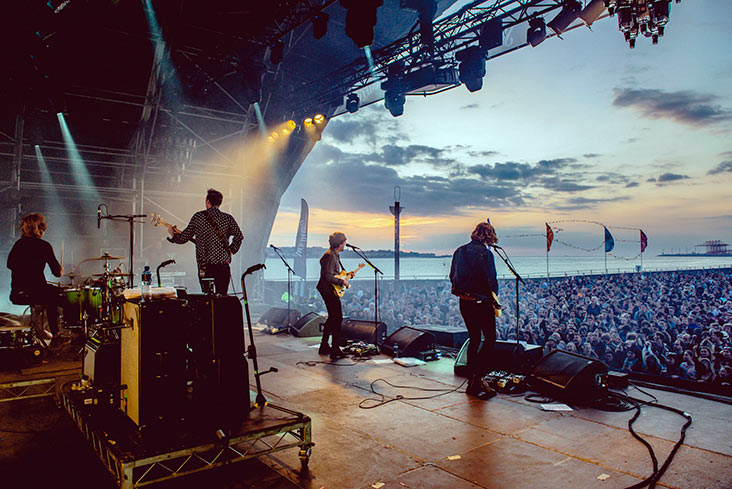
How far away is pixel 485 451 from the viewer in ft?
10.1

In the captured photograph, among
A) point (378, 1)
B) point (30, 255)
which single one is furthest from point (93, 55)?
point (378, 1)

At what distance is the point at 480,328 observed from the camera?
14.9 ft

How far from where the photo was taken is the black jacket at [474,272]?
4.43 metres

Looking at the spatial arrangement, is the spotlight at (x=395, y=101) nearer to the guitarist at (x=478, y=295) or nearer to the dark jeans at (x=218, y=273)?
the guitarist at (x=478, y=295)

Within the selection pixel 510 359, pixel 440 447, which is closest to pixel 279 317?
pixel 510 359

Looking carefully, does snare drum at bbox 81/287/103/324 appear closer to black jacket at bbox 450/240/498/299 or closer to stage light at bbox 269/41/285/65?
black jacket at bbox 450/240/498/299

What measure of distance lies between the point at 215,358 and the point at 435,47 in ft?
22.9

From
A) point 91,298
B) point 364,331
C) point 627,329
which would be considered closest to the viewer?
point 91,298

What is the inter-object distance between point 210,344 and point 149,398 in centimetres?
47

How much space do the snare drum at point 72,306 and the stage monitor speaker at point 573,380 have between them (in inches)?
230

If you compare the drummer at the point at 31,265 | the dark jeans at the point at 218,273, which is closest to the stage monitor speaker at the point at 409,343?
the dark jeans at the point at 218,273

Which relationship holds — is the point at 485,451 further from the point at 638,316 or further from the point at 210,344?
the point at 638,316

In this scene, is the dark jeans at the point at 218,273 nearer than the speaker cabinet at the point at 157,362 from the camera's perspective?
No

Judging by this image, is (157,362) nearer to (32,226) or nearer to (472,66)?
(32,226)
